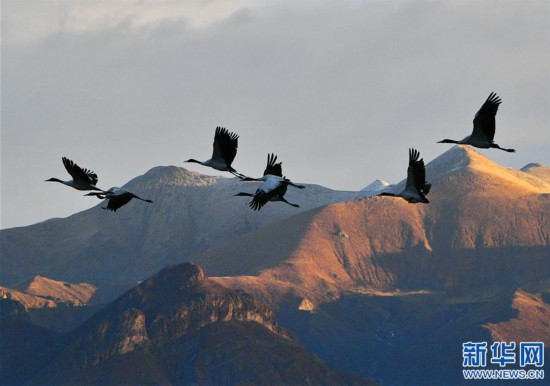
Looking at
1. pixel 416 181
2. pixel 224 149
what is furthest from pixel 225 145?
pixel 416 181

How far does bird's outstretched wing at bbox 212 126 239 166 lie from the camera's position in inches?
3066

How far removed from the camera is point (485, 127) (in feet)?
241

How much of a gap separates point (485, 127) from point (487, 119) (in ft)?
1.79

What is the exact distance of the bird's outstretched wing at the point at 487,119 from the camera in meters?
72.6

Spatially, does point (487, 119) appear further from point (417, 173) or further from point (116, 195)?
point (116, 195)

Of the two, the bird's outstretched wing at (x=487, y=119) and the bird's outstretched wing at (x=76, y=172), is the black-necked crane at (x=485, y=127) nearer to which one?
the bird's outstretched wing at (x=487, y=119)

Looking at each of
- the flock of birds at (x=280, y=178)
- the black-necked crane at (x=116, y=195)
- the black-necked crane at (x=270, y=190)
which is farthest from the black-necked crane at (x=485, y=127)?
the black-necked crane at (x=116, y=195)

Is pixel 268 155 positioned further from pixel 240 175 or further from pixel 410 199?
pixel 410 199

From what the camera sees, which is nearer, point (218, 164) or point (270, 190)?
point (270, 190)

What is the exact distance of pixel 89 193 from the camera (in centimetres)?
7494

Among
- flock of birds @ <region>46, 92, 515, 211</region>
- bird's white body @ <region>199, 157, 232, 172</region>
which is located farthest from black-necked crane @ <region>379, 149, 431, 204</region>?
bird's white body @ <region>199, 157, 232, 172</region>

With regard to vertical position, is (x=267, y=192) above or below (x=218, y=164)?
below

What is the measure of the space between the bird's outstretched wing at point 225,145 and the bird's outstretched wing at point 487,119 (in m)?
13.3

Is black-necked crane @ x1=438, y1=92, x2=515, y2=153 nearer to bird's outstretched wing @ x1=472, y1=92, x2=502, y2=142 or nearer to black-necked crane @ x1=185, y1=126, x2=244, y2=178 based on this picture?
bird's outstretched wing @ x1=472, y1=92, x2=502, y2=142
